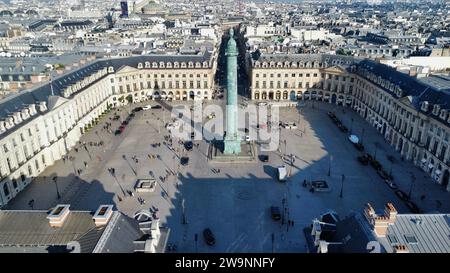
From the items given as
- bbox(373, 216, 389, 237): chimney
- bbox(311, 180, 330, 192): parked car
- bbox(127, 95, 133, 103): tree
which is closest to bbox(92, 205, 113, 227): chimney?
bbox(373, 216, 389, 237): chimney

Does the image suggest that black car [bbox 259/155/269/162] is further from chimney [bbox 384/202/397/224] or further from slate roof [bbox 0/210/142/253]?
slate roof [bbox 0/210/142/253]

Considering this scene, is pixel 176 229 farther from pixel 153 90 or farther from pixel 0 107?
pixel 153 90

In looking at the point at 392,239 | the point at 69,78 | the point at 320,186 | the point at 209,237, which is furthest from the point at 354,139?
the point at 69,78

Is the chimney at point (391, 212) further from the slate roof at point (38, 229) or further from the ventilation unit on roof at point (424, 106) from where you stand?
the ventilation unit on roof at point (424, 106)

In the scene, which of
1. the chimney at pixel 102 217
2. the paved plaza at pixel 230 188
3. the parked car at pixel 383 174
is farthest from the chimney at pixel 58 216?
the parked car at pixel 383 174

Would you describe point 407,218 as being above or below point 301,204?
above

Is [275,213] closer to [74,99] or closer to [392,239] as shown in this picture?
[392,239]
